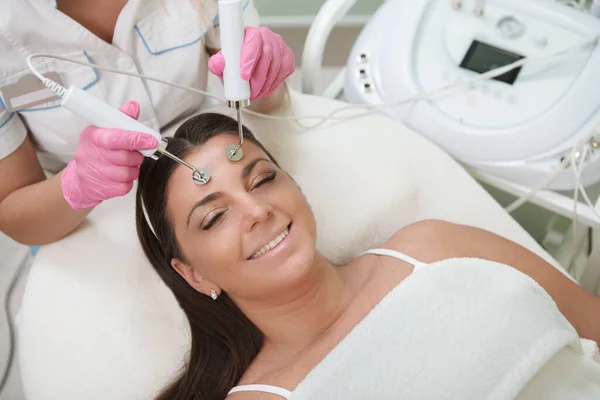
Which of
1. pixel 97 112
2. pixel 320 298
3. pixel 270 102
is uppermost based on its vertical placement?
pixel 97 112

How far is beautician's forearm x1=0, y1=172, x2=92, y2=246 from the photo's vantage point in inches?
38.4

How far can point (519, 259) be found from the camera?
3.59 ft

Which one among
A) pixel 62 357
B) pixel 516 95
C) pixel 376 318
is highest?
pixel 516 95

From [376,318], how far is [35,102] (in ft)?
2.46

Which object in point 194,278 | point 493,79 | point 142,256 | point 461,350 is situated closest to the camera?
point 461,350

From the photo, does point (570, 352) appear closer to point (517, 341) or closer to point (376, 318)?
point (517, 341)

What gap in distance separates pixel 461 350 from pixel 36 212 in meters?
0.80

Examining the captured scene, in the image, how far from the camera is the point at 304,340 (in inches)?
42.0

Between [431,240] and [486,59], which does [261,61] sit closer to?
[431,240]

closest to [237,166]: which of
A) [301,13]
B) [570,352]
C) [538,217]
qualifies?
[570,352]

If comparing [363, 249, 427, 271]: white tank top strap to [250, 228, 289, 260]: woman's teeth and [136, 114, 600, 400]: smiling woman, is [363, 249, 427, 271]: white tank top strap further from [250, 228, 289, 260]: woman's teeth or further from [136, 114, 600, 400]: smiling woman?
[250, 228, 289, 260]: woman's teeth

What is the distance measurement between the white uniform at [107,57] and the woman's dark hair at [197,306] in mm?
176

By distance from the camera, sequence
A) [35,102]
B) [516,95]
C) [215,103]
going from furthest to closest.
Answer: [215,103]
[516,95]
[35,102]

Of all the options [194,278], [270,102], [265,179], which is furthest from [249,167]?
[270,102]
